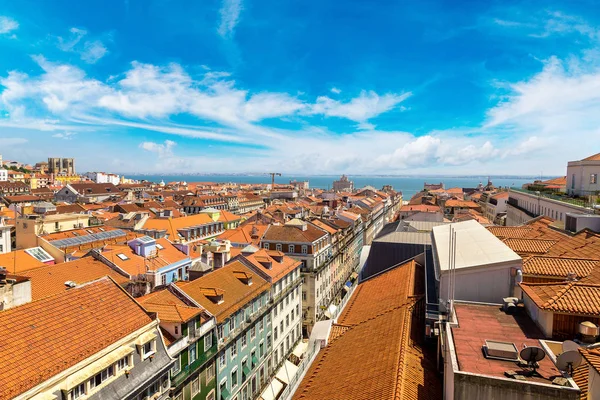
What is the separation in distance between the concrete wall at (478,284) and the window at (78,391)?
13.5m

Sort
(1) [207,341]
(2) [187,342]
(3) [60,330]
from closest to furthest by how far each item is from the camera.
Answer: (3) [60,330], (2) [187,342], (1) [207,341]

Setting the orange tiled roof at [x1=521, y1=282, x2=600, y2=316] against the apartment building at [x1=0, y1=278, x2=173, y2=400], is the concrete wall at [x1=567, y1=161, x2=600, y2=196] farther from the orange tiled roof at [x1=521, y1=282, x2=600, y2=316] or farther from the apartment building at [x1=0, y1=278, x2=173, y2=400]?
the apartment building at [x1=0, y1=278, x2=173, y2=400]

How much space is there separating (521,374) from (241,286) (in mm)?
20859

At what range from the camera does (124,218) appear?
185 ft

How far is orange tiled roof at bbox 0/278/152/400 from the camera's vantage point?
12.0 meters

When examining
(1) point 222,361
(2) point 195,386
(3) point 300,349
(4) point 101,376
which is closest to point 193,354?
(2) point 195,386

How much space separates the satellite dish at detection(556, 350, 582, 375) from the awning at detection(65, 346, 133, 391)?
14.3m

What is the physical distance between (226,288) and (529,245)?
1921 centimetres

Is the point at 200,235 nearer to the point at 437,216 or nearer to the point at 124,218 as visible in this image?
the point at 124,218

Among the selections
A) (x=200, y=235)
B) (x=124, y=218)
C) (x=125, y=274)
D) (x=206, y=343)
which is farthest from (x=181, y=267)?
(x=124, y=218)

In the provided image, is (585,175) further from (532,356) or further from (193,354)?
(193,354)

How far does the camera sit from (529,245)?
2227cm

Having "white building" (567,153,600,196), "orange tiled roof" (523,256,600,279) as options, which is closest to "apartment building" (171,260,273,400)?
"orange tiled roof" (523,256,600,279)

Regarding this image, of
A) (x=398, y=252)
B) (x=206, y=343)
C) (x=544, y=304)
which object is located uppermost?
(x=544, y=304)
